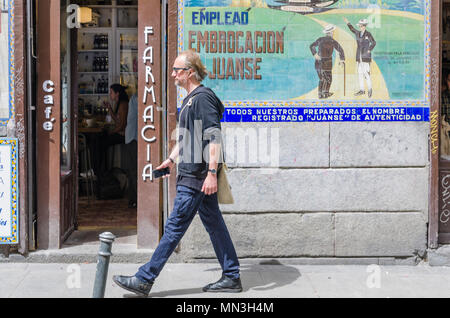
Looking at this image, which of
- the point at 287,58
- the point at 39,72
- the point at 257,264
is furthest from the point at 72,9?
the point at 257,264

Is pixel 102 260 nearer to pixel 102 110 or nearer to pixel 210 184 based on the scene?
pixel 210 184

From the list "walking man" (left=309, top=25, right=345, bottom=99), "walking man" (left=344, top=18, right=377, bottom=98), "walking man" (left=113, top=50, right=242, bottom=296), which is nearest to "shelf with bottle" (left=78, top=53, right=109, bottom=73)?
"walking man" (left=309, top=25, right=345, bottom=99)

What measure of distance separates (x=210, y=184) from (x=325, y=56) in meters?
2.16

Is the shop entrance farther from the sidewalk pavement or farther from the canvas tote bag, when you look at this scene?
the canvas tote bag

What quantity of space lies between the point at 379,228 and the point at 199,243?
186 centimetres

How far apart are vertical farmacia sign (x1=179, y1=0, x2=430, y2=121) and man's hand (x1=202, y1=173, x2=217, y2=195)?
141cm

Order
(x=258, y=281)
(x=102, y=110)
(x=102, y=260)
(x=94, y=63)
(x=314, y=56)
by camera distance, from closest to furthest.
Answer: (x=102, y=260), (x=258, y=281), (x=314, y=56), (x=102, y=110), (x=94, y=63)

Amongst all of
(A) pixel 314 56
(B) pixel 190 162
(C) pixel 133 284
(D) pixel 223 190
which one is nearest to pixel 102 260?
(C) pixel 133 284

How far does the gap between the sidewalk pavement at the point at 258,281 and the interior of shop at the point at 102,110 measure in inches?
58.5

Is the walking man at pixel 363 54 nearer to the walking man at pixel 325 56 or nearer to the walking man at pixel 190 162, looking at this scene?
the walking man at pixel 325 56

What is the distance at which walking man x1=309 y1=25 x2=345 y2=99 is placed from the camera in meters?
6.56

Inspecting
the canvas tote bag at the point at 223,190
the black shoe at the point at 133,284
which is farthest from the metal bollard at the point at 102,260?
the canvas tote bag at the point at 223,190

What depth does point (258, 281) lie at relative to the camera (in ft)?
19.9

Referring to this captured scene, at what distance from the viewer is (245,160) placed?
6574 millimetres
